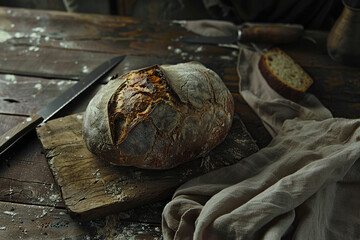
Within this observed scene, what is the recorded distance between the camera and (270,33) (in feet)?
7.27

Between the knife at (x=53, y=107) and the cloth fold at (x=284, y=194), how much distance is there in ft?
2.42

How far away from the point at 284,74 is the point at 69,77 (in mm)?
1186

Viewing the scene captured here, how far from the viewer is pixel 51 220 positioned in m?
1.34

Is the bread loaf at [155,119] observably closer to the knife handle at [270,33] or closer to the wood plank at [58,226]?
the wood plank at [58,226]

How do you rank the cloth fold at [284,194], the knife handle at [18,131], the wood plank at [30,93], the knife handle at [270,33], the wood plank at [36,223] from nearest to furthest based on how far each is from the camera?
1. the cloth fold at [284,194]
2. the wood plank at [36,223]
3. the knife handle at [18,131]
4. the wood plank at [30,93]
5. the knife handle at [270,33]

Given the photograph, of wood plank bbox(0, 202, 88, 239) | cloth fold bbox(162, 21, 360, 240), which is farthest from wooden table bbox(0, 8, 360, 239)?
cloth fold bbox(162, 21, 360, 240)

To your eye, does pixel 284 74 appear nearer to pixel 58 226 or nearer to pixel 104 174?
pixel 104 174

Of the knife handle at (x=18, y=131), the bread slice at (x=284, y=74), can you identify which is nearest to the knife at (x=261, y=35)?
the bread slice at (x=284, y=74)

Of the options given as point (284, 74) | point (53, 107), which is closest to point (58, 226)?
point (53, 107)

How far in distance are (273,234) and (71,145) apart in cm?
89

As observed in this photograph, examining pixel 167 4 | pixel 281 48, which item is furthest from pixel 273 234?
pixel 167 4

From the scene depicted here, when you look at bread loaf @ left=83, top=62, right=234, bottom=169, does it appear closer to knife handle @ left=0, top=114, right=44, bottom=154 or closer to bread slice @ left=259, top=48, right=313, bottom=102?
knife handle @ left=0, top=114, right=44, bottom=154

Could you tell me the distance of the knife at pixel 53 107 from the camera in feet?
5.06

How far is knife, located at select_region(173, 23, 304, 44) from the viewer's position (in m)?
2.21
